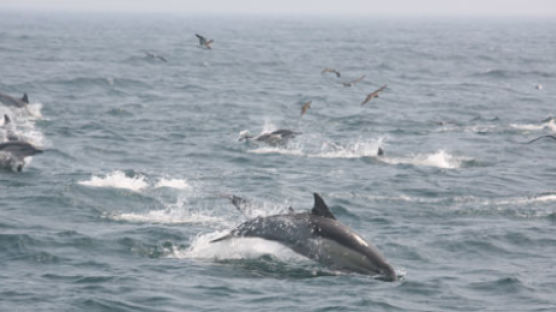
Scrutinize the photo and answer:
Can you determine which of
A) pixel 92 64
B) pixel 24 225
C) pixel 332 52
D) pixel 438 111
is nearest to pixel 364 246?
pixel 24 225

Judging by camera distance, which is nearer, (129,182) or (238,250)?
(238,250)

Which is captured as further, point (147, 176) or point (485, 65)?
point (485, 65)

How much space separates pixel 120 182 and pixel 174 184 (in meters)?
1.40

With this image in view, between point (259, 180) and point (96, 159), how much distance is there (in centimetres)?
567

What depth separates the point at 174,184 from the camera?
24.3m

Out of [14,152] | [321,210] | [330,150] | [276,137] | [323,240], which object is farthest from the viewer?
[276,137]

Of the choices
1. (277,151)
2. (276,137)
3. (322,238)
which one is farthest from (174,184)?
(322,238)

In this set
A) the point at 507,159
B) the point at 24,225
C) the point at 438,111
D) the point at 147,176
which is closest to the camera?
the point at 24,225

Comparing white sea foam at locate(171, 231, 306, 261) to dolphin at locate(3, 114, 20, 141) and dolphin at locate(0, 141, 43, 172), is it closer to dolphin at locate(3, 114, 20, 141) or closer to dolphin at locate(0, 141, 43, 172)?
dolphin at locate(0, 141, 43, 172)

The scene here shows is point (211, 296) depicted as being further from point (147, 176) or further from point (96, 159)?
point (96, 159)

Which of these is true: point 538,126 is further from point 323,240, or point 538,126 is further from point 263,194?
point 323,240

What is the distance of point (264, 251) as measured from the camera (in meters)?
16.6

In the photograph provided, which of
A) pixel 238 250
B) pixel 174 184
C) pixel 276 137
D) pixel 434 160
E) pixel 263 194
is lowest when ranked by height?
pixel 238 250

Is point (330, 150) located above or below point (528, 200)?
above
